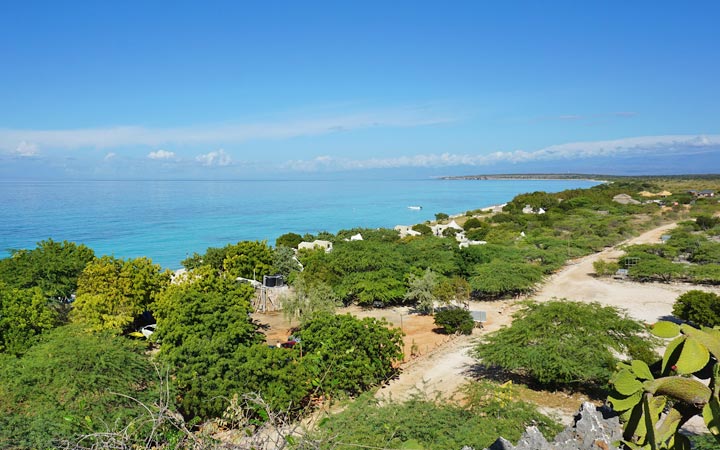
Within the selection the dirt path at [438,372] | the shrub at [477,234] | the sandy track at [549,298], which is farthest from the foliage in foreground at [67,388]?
the shrub at [477,234]

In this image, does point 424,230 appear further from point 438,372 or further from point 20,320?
point 20,320

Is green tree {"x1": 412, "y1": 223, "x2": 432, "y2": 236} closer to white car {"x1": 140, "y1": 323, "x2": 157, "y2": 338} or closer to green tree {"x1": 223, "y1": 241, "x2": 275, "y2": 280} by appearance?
green tree {"x1": 223, "y1": 241, "x2": 275, "y2": 280}

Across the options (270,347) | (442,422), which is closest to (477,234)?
(270,347)

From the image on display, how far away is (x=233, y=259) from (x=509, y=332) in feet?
69.8

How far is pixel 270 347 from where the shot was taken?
654 inches

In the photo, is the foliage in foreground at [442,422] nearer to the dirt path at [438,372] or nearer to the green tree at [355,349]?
the dirt path at [438,372]

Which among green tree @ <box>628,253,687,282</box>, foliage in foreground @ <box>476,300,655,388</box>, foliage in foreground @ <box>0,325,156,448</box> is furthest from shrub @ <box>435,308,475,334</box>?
green tree @ <box>628,253,687,282</box>

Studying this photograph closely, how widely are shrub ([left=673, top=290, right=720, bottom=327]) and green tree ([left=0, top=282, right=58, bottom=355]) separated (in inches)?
1173

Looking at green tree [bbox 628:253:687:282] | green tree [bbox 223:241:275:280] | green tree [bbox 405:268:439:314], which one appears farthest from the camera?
green tree [bbox 628:253:687:282]

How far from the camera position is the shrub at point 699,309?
22484mm

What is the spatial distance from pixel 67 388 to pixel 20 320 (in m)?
7.52

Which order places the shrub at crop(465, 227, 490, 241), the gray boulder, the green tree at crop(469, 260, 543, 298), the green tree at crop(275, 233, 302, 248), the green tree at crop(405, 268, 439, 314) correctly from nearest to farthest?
1. the gray boulder
2. the green tree at crop(405, 268, 439, 314)
3. the green tree at crop(469, 260, 543, 298)
4. the green tree at crop(275, 233, 302, 248)
5. the shrub at crop(465, 227, 490, 241)

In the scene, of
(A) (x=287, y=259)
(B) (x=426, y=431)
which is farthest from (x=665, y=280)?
(B) (x=426, y=431)

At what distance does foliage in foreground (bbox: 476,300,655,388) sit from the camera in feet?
48.9
